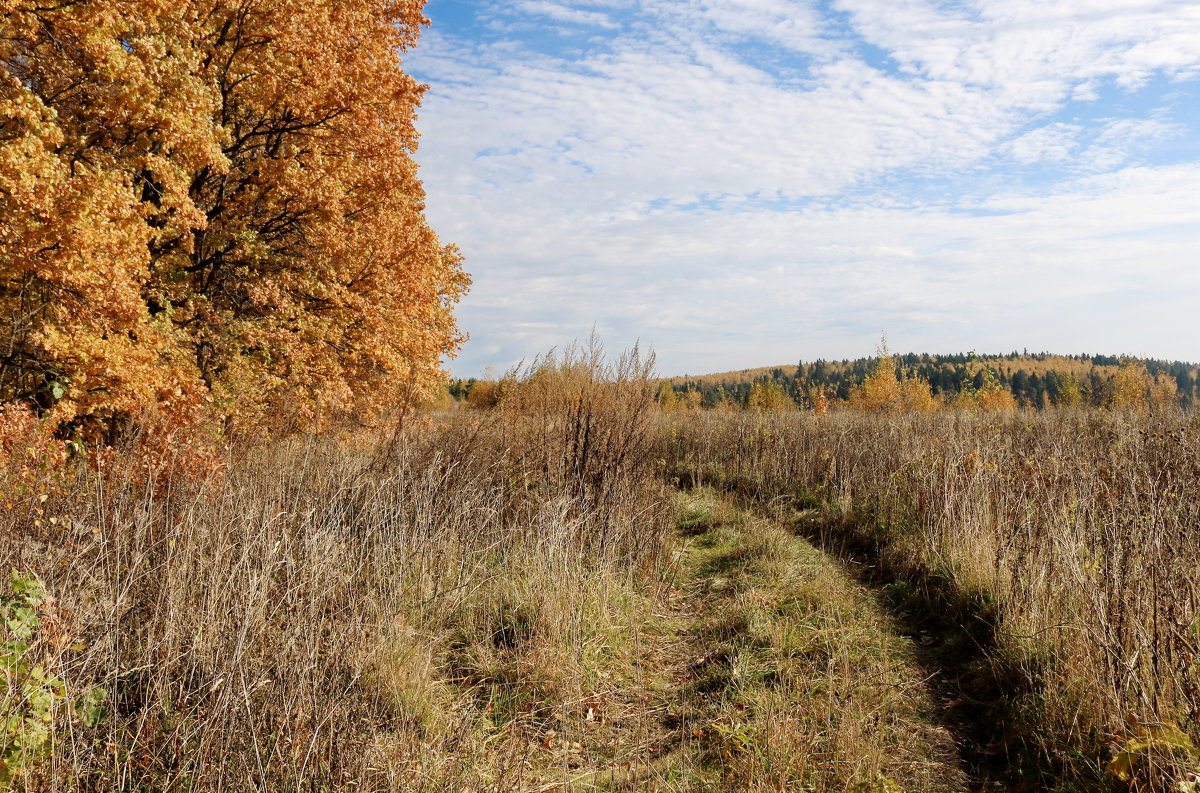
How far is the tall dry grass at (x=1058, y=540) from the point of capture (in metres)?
3.64

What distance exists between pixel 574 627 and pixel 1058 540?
363cm

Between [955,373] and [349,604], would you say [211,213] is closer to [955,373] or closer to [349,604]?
[349,604]

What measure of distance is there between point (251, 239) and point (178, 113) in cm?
320

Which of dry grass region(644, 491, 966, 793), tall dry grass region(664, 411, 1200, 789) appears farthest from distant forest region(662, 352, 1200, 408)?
dry grass region(644, 491, 966, 793)

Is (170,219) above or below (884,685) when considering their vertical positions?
above

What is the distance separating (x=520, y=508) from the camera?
7.31 m

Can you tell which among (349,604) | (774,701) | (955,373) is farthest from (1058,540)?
(955,373)

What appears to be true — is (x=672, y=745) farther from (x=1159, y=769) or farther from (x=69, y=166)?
(x=69, y=166)

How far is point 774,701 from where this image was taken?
13.8ft

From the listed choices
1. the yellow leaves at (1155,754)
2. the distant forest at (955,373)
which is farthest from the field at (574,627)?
the distant forest at (955,373)

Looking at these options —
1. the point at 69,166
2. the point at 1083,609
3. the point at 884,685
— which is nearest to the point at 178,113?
the point at 69,166

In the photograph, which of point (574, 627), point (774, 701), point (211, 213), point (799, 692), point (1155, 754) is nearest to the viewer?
point (1155, 754)

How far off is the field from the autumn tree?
212 cm

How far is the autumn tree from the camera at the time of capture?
8.16 metres
